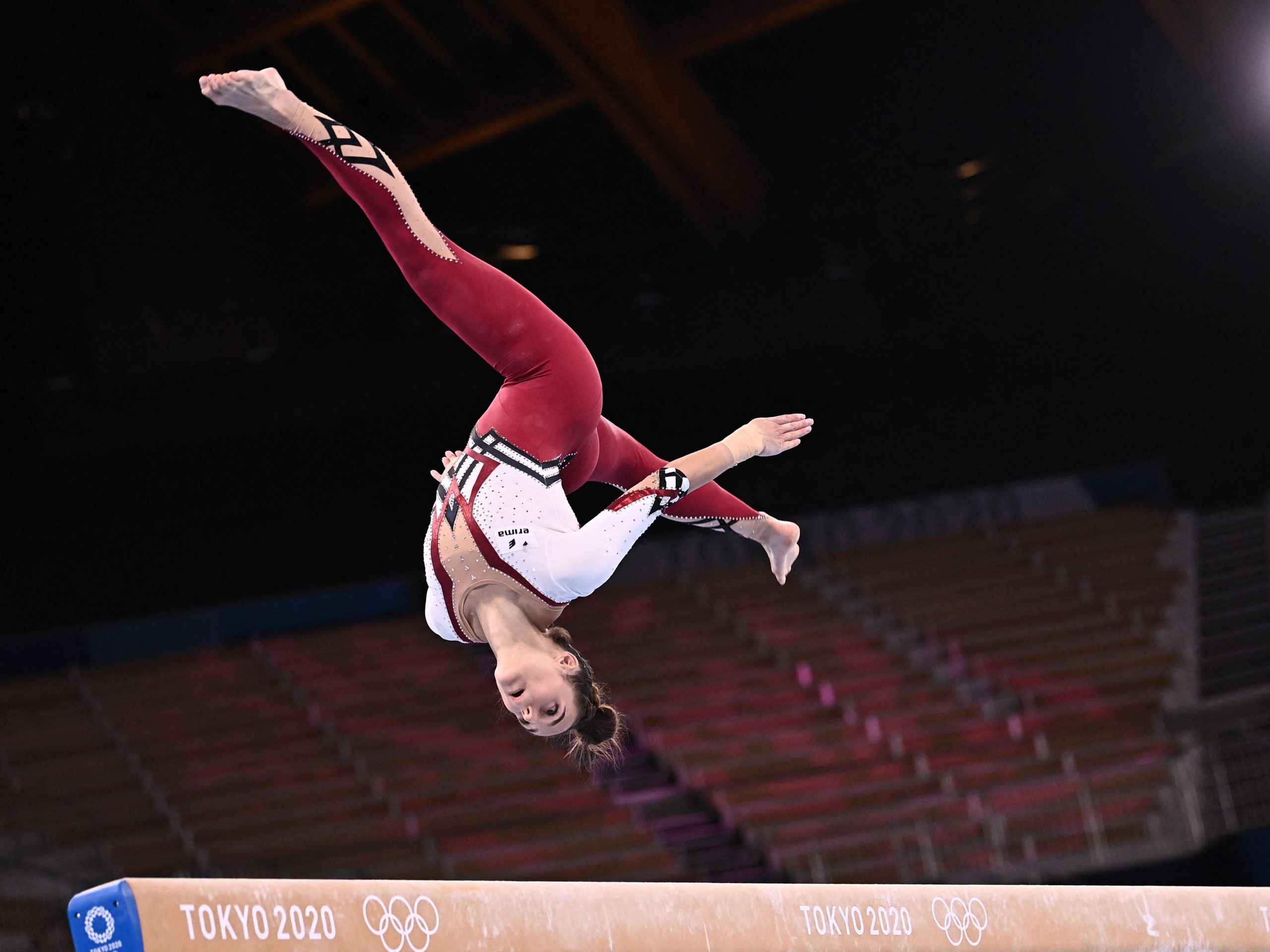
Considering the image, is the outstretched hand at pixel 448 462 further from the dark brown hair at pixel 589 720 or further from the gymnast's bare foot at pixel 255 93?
the gymnast's bare foot at pixel 255 93

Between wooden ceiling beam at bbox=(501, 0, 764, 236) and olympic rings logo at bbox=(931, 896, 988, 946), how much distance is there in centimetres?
878

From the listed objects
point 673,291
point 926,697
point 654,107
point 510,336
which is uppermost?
point 654,107

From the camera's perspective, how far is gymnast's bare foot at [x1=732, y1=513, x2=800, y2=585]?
4.47 m

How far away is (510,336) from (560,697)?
41.7 inches

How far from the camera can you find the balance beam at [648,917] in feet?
9.04

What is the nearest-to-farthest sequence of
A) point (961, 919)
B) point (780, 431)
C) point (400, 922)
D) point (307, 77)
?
1. point (400, 922)
2. point (961, 919)
3. point (780, 431)
4. point (307, 77)

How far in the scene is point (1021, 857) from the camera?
10469mm

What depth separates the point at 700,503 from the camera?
438cm

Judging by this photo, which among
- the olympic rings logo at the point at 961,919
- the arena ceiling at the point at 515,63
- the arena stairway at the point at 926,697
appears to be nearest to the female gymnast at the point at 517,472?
the olympic rings logo at the point at 961,919

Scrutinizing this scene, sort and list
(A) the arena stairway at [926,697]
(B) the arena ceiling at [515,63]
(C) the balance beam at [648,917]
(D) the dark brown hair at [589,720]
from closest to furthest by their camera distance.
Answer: (C) the balance beam at [648,917] → (D) the dark brown hair at [589,720] → (A) the arena stairway at [926,697] → (B) the arena ceiling at [515,63]

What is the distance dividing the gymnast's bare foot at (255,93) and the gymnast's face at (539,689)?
1.62 meters

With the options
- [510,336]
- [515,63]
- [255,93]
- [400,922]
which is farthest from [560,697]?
[515,63]

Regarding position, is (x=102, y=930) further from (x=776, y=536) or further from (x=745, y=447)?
(x=776, y=536)

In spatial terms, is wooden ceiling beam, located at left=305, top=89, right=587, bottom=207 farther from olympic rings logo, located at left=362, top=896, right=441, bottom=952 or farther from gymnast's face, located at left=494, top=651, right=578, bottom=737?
olympic rings logo, located at left=362, top=896, right=441, bottom=952
